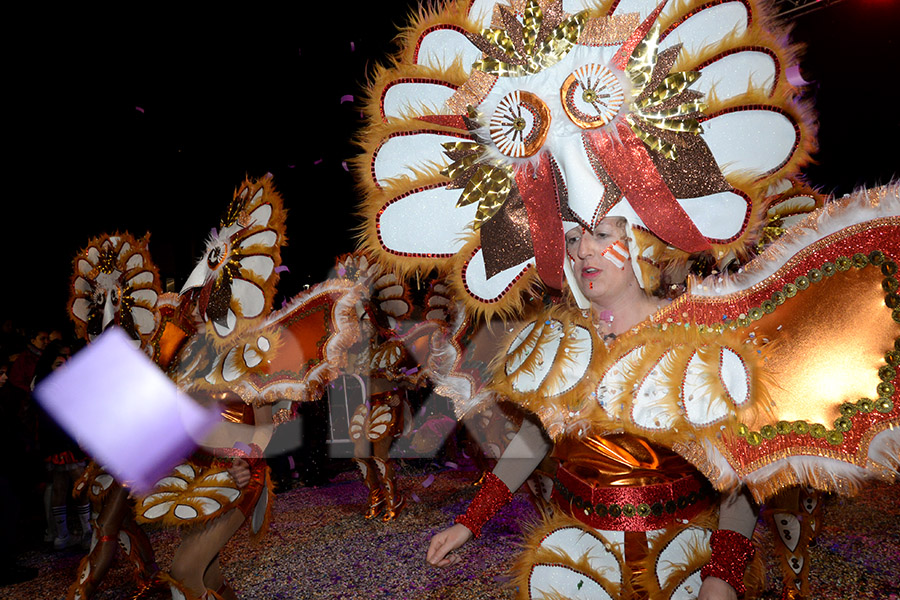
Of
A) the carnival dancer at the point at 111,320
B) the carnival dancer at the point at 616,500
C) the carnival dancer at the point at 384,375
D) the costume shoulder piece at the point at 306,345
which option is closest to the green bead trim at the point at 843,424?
the carnival dancer at the point at 616,500

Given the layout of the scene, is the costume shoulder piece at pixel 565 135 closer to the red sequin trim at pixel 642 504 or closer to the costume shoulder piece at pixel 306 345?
the red sequin trim at pixel 642 504

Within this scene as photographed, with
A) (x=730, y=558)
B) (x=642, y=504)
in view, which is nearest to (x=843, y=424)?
(x=730, y=558)

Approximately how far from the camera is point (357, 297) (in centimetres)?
310

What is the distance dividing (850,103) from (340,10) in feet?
16.4

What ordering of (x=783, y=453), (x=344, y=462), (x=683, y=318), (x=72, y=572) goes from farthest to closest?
(x=344, y=462) → (x=72, y=572) → (x=683, y=318) → (x=783, y=453)

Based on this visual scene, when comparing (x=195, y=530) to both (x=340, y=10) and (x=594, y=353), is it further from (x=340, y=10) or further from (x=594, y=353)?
(x=340, y=10)

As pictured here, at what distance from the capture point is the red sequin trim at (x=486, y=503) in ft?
5.41

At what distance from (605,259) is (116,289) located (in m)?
3.11

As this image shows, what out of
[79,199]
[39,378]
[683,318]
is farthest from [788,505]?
[79,199]

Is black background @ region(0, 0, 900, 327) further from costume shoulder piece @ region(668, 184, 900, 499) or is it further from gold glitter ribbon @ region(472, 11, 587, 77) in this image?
costume shoulder piece @ region(668, 184, 900, 499)

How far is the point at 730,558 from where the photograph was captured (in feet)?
4.05

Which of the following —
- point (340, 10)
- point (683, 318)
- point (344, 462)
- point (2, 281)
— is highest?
point (340, 10)

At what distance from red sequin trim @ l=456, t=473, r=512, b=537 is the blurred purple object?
1.64 meters

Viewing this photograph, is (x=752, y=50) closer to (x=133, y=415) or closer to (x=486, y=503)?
(x=486, y=503)
